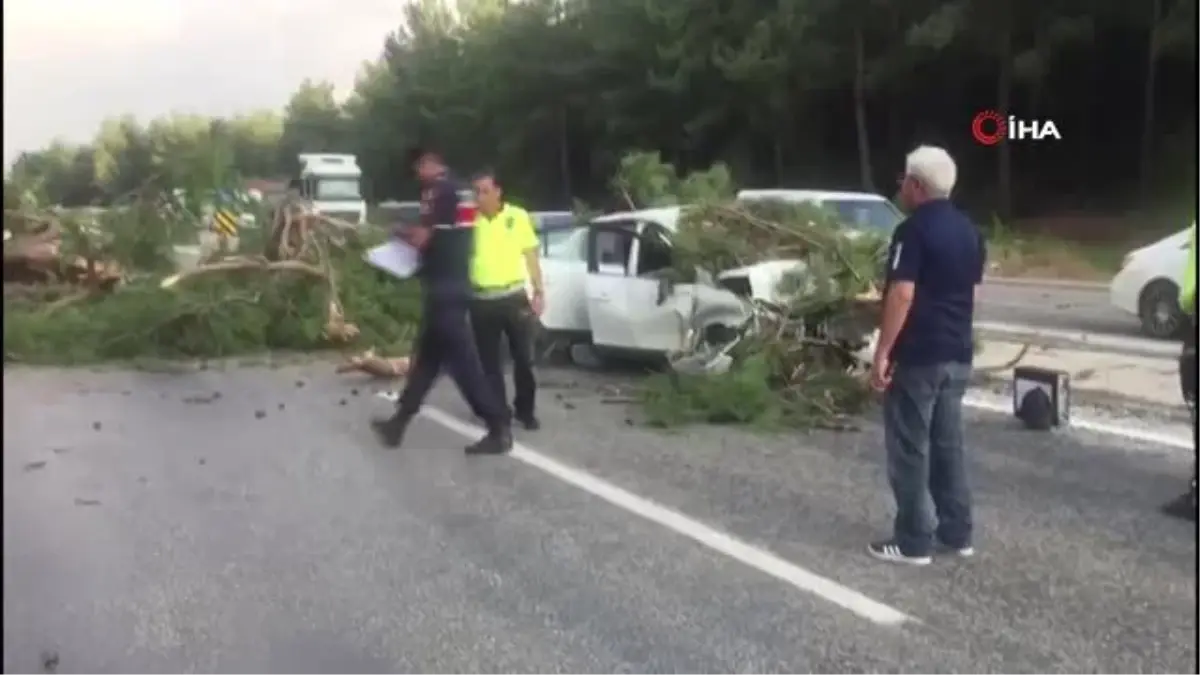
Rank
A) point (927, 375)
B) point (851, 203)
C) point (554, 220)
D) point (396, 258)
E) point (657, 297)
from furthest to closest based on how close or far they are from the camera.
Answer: point (657, 297)
point (927, 375)
point (851, 203)
point (554, 220)
point (396, 258)

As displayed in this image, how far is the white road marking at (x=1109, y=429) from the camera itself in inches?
A: 199

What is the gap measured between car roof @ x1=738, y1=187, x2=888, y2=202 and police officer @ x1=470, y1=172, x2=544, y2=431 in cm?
40

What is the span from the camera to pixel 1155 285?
3.76 metres

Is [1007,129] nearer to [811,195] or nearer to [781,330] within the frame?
[811,195]

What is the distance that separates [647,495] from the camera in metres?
3.69

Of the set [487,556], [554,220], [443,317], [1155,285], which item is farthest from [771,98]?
[1155,285]

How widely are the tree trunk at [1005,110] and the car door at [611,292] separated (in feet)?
5.69

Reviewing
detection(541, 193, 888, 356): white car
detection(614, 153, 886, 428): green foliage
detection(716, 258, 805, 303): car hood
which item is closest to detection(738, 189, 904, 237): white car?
detection(541, 193, 888, 356): white car

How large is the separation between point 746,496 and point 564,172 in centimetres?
195

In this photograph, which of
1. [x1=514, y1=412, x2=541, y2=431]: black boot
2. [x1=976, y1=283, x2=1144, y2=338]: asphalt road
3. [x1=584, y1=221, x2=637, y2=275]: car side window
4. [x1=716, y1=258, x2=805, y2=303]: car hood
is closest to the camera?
[x1=514, y1=412, x2=541, y2=431]: black boot

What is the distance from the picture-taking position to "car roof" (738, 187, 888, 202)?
8.71 ft

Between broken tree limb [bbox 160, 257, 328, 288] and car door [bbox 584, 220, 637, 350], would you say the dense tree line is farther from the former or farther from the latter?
car door [bbox 584, 220, 637, 350]

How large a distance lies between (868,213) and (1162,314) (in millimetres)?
2098

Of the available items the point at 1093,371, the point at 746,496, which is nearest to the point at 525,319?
the point at 746,496
